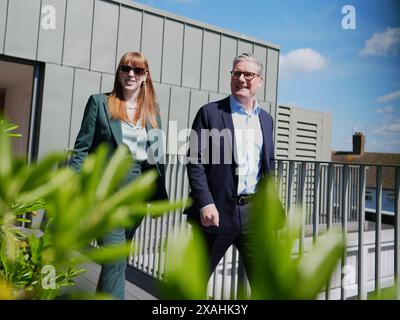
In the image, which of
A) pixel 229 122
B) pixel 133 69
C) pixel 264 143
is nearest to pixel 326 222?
pixel 264 143

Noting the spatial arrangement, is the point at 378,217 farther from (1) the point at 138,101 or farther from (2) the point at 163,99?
(2) the point at 163,99

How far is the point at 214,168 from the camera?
6.56 feet

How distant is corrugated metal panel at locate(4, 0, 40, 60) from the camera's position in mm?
5090

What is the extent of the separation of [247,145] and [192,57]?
5364mm

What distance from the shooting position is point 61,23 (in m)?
5.50

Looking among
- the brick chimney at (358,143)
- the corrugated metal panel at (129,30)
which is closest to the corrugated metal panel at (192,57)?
the corrugated metal panel at (129,30)

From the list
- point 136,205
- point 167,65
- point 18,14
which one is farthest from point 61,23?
point 136,205

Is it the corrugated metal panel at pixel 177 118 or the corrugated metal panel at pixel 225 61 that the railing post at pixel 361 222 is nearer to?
the corrugated metal panel at pixel 177 118


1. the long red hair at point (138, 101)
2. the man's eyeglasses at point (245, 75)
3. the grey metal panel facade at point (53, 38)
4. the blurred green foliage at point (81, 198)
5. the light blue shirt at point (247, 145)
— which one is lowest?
the blurred green foliage at point (81, 198)

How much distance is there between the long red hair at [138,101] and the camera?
7.27 ft

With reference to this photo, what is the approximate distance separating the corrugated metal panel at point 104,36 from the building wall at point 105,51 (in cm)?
2

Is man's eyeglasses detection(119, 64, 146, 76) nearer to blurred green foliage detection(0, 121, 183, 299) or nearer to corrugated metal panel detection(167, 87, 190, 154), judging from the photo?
blurred green foliage detection(0, 121, 183, 299)

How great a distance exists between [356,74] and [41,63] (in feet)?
21.3

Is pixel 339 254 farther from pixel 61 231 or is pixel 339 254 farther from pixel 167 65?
pixel 167 65
